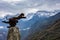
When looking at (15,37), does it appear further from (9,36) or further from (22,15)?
(22,15)

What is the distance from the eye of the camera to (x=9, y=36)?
9148 mm

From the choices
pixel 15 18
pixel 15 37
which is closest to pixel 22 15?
pixel 15 18

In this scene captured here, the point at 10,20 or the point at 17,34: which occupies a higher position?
the point at 10,20

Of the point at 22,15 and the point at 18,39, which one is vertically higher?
the point at 22,15

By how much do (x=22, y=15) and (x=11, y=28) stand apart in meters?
0.74

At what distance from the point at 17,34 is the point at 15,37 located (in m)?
0.20

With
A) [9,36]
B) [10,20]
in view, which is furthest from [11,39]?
[10,20]

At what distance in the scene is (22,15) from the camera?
9500 mm

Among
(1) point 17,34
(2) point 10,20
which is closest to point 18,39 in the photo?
(1) point 17,34

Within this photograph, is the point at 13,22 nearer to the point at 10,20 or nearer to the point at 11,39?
the point at 10,20

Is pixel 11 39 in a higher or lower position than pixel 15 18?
lower

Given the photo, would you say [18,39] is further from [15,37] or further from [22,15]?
[22,15]

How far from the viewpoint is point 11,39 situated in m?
9.02

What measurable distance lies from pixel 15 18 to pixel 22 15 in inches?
14.3
